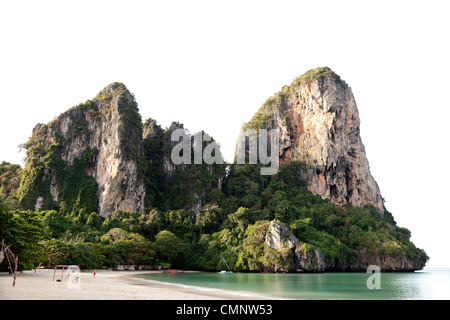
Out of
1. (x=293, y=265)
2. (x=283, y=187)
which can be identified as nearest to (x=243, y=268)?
(x=293, y=265)

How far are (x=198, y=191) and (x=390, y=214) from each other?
1801 inches

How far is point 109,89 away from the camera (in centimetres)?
6831

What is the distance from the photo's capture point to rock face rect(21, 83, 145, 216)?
2317 inches

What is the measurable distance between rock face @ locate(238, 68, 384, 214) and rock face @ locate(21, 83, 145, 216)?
28.5 m

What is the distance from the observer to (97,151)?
62.7m

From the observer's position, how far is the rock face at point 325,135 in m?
71.3

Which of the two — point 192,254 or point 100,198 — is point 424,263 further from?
point 100,198

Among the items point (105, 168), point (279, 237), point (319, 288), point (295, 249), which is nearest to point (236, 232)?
point (279, 237)

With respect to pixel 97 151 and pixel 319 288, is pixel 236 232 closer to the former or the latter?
pixel 97 151

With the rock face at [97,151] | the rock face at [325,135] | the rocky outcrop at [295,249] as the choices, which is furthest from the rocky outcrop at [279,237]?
the rock face at [325,135]

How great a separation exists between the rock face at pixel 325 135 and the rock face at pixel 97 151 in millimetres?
28455

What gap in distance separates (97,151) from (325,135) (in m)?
44.0

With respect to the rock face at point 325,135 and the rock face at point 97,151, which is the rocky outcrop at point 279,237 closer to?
the rock face at point 97,151

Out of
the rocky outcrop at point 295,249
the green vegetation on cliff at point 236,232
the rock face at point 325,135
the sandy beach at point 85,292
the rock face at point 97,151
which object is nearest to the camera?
the sandy beach at point 85,292
